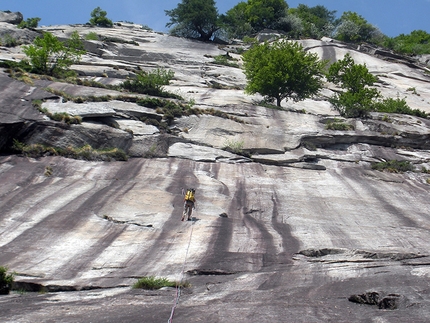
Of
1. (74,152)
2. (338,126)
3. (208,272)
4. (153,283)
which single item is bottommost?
(208,272)

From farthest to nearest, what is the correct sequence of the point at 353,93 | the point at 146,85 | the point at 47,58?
1. the point at 353,93
2. the point at 47,58
3. the point at 146,85

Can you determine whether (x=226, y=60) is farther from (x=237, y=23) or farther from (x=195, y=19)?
(x=237, y=23)

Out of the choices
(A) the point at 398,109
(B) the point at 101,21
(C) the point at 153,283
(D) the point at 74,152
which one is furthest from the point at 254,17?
(C) the point at 153,283

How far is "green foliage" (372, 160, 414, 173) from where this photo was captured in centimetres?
2923

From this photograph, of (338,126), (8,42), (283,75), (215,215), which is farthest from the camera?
(8,42)

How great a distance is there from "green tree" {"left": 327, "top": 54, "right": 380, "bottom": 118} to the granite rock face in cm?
254

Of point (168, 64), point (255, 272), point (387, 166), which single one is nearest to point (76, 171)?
point (255, 272)

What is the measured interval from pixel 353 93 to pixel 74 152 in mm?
30693

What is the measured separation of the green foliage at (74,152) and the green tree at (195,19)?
59.2m

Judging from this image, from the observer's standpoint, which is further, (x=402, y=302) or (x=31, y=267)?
(x=31, y=267)

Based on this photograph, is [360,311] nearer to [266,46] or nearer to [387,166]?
[387,166]

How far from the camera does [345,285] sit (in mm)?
11445

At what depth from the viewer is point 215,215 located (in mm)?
18766

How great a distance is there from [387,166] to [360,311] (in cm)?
2168
